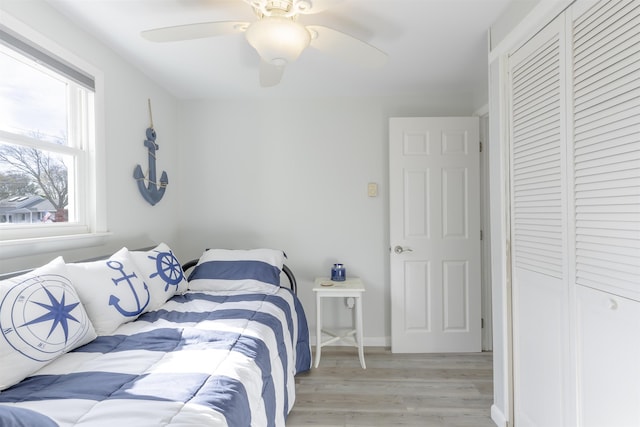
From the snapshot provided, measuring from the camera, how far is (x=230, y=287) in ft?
8.40

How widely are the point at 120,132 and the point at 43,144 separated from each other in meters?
0.59

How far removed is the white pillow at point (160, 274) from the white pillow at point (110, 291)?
0.45 ft

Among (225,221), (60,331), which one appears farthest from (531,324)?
(225,221)

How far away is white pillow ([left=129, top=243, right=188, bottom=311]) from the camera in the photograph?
2.06m

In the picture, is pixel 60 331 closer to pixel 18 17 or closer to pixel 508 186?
pixel 18 17

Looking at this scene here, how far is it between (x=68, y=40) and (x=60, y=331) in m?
1.66

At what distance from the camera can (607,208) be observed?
1.27m

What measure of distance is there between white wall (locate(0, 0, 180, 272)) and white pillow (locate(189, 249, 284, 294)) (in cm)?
57

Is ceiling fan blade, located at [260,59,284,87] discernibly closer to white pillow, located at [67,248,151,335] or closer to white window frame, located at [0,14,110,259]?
white window frame, located at [0,14,110,259]

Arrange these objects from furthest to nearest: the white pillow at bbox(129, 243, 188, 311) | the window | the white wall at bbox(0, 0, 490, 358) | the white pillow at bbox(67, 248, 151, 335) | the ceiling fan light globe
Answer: the white wall at bbox(0, 0, 490, 358)
the white pillow at bbox(129, 243, 188, 311)
the window
the white pillow at bbox(67, 248, 151, 335)
the ceiling fan light globe

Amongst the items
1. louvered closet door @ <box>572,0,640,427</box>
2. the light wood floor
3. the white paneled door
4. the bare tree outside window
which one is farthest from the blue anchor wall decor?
louvered closet door @ <box>572,0,640,427</box>

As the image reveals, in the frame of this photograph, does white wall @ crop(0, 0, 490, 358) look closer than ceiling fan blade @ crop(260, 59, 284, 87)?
No

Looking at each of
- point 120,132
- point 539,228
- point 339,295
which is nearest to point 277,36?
point 539,228

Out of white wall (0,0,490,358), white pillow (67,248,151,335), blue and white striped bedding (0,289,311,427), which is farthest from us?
white wall (0,0,490,358)
